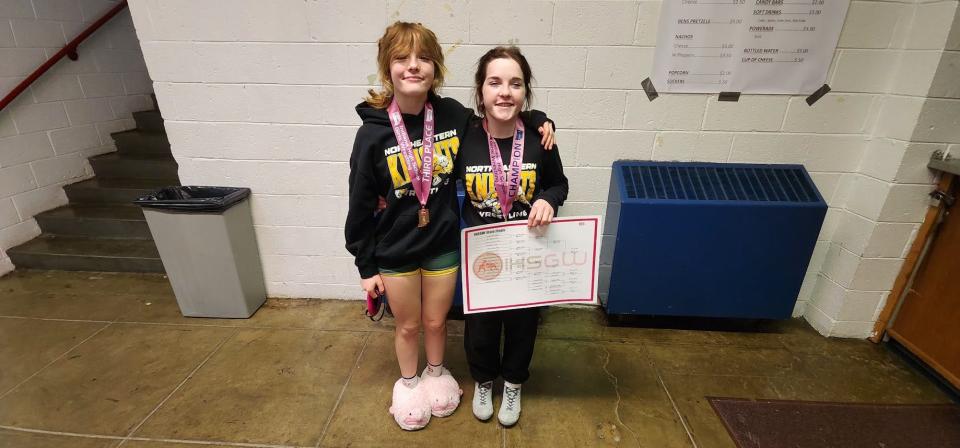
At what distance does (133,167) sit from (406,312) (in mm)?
3172

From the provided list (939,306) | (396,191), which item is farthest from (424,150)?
(939,306)

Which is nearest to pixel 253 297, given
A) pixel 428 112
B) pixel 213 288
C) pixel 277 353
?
pixel 213 288

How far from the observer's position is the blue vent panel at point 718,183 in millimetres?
1990

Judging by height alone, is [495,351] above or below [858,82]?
below

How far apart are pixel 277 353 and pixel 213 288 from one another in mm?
A: 590

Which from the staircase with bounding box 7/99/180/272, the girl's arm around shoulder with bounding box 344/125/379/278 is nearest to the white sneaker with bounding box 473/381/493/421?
the girl's arm around shoulder with bounding box 344/125/379/278

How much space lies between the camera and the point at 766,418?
1.72 meters

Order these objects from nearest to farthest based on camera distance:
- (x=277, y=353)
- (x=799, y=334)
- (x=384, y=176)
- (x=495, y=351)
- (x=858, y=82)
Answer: (x=384, y=176)
(x=495, y=351)
(x=858, y=82)
(x=277, y=353)
(x=799, y=334)

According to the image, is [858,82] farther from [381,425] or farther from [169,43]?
[169,43]

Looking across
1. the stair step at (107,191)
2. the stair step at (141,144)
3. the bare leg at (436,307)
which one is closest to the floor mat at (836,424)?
the bare leg at (436,307)

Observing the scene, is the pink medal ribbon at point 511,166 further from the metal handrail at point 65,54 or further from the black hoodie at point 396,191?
the metal handrail at point 65,54

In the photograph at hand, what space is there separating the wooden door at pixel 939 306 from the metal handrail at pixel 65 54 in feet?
17.7

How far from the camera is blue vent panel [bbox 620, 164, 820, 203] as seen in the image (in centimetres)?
199

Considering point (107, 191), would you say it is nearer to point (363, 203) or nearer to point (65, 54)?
point (65, 54)
